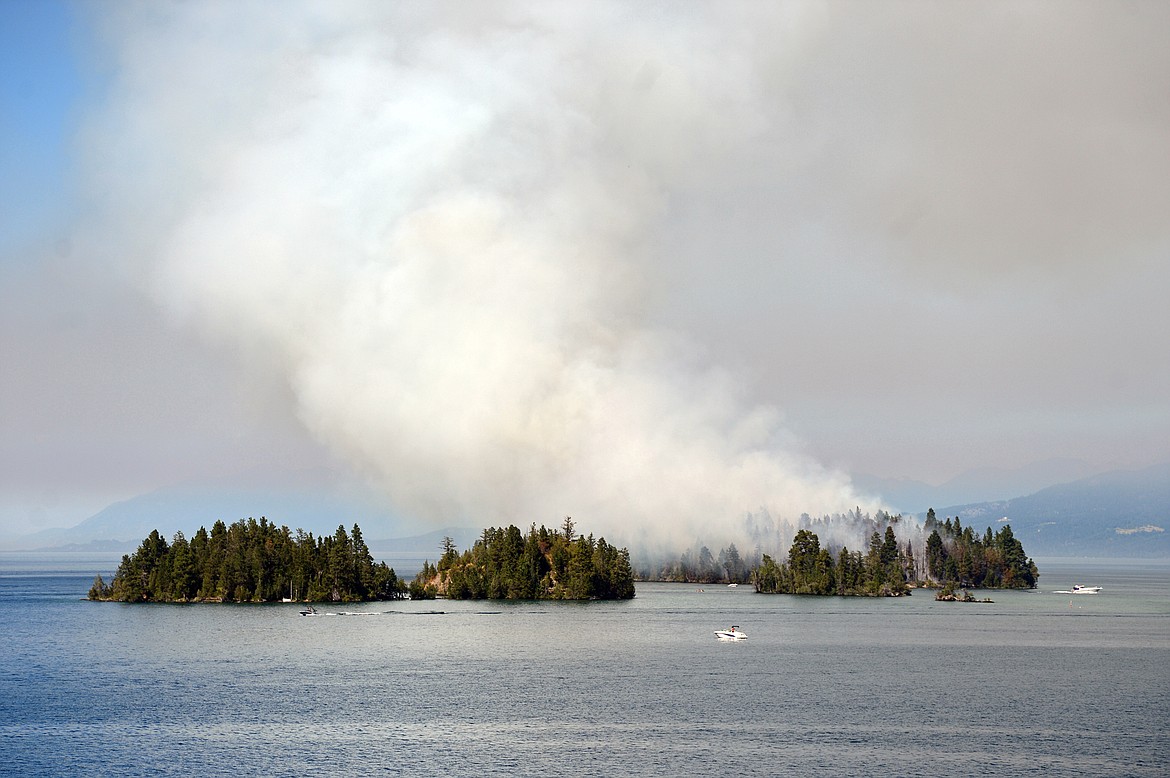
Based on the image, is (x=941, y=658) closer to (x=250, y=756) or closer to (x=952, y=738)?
(x=952, y=738)

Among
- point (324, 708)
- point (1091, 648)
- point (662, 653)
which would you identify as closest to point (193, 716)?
point (324, 708)

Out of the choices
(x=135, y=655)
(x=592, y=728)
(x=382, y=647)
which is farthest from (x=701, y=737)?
(x=135, y=655)

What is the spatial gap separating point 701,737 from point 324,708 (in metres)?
44.2

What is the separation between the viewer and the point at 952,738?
111188mm

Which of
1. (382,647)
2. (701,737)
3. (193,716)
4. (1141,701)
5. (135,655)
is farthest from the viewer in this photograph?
(382,647)

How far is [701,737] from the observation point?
11062cm

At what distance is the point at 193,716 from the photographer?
123 metres

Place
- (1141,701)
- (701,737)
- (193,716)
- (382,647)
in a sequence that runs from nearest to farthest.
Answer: (701,737)
(193,716)
(1141,701)
(382,647)

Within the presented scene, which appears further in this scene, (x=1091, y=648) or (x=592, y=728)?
(x=1091, y=648)

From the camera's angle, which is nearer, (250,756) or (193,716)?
(250,756)

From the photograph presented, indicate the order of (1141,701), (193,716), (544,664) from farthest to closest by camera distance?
(544,664)
(1141,701)
(193,716)

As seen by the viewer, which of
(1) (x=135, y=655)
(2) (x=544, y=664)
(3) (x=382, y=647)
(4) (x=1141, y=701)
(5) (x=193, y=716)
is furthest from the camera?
(3) (x=382, y=647)

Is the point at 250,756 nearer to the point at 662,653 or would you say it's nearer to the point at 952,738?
the point at 952,738

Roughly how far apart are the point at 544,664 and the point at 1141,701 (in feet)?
261
